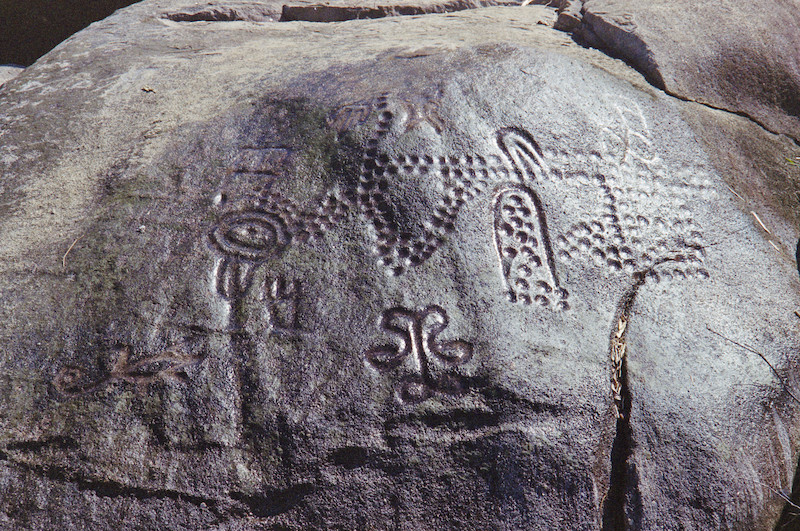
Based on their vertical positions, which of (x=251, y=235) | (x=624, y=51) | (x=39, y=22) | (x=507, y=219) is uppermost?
(x=624, y=51)

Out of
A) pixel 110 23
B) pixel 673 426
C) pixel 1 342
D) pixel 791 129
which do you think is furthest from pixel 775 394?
pixel 110 23

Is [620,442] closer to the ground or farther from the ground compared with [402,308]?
closer to the ground

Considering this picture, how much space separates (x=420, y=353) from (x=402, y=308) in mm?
125

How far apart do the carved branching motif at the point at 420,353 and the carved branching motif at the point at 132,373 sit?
1.49 ft

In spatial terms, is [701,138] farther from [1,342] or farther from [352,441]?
[1,342]

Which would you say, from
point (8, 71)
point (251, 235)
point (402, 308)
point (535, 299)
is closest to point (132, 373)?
point (251, 235)

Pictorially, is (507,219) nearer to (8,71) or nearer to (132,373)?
(132,373)

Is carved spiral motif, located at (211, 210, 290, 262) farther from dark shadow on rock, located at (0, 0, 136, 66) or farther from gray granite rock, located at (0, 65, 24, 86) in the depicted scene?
dark shadow on rock, located at (0, 0, 136, 66)

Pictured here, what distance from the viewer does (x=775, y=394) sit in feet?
5.21

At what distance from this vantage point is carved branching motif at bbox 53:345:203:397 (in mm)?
1449

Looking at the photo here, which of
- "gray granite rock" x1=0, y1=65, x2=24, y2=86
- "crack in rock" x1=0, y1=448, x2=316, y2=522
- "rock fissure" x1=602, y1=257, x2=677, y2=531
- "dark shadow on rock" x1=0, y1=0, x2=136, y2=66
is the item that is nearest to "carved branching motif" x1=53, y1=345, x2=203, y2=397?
"crack in rock" x1=0, y1=448, x2=316, y2=522

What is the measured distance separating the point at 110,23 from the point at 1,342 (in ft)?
6.25

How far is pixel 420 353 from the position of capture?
4.88ft

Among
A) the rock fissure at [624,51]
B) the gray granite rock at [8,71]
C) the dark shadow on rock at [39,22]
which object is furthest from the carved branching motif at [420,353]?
the dark shadow on rock at [39,22]
